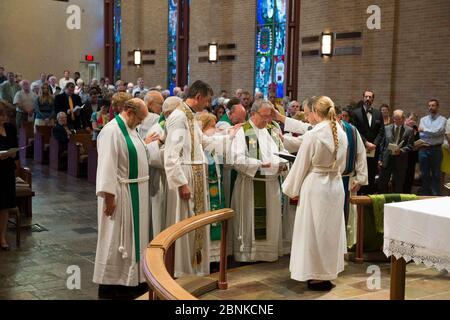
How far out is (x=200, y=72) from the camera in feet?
60.6

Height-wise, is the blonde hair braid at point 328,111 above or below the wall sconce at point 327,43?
below

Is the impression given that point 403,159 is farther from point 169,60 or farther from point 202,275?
point 169,60

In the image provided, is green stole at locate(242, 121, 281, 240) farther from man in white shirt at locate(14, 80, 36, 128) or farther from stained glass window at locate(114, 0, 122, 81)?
stained glass window at locate(114, 0, 122, 81)

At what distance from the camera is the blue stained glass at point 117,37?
23.2m

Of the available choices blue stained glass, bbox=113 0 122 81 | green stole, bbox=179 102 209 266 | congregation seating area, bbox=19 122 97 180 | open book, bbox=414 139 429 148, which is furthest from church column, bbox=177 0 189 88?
green stole, bbox=179 102 209 266

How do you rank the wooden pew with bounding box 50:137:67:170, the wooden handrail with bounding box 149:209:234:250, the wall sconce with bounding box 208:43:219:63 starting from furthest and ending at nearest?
the wall sconce with bounding box 208:43:219:63 → the wooden pew with bounding box 50:137:67:170 → the wooden handrail with bounding box 149:209:234:250

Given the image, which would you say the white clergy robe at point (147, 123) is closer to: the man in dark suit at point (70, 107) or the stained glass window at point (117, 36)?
the man in dark suit at point (70, 107)

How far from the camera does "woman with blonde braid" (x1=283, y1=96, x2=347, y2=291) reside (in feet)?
17.8

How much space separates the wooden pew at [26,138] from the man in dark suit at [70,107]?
1123 mm

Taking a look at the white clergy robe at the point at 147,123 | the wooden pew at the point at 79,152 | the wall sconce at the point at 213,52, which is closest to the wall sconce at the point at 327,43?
the wall sconce at the point at 213,52

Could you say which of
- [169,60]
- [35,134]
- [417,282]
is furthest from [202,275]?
[169,60]

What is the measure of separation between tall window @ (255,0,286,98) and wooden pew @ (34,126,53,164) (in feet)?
18.3

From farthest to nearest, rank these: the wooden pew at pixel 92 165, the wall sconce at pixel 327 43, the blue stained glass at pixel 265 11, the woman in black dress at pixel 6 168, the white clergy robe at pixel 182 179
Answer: the blue stained glass at pixel 265 11, the wall sconce at pixel 327 43, the wooden pew at pixel 92 165, the woman in black dress at pixel 6 168, the white clergy robe at pixel 182 179

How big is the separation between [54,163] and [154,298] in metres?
10.0
